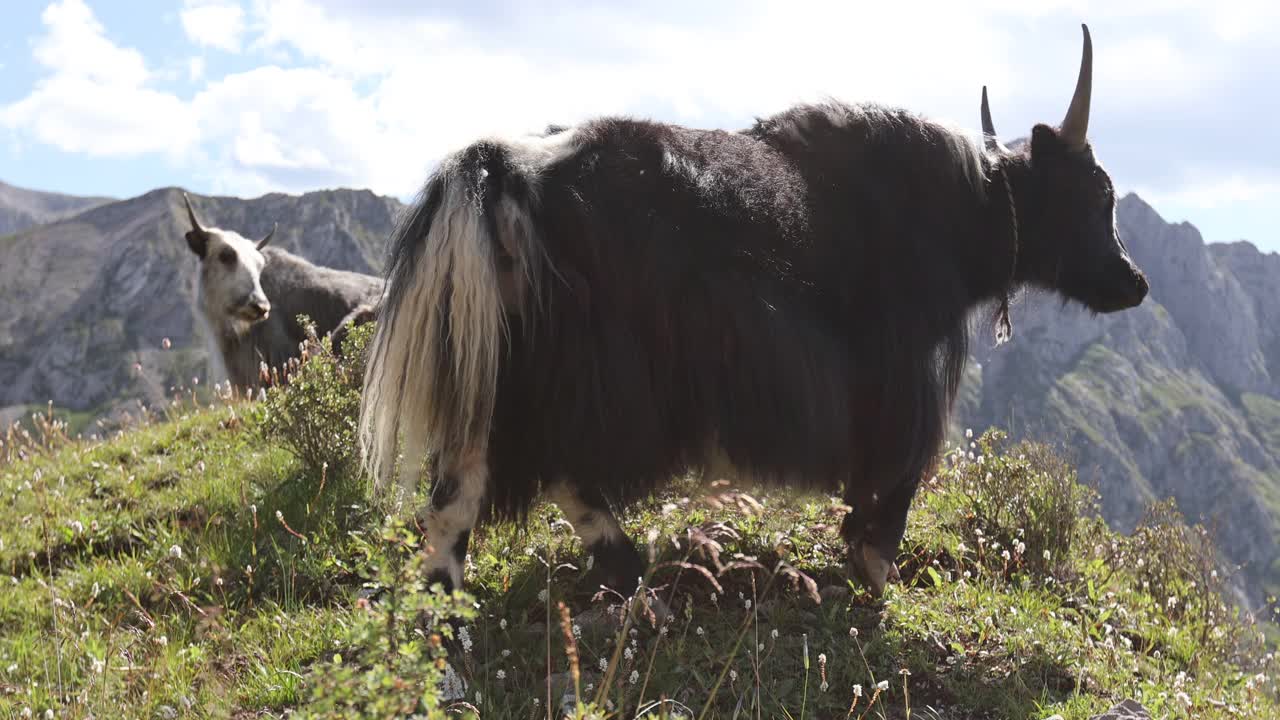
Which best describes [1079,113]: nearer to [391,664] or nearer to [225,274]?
[391,664]

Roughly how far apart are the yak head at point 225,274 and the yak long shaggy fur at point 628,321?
5.29m

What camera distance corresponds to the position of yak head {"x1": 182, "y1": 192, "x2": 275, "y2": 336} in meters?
7.94

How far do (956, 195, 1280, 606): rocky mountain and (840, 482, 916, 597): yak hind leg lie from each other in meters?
116

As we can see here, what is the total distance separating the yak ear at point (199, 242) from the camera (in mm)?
8078

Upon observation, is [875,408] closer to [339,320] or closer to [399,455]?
[399,455]

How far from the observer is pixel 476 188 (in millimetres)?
2861

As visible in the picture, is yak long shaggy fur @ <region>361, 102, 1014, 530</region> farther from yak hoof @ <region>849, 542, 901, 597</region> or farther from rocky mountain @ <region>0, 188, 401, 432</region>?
rocky mountain @ <region>0, 188, 401, 432</region>

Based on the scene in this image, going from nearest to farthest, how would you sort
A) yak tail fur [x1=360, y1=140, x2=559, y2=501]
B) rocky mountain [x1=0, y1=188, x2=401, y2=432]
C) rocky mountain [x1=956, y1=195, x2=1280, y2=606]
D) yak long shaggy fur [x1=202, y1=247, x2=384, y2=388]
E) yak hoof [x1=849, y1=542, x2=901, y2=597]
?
yak tail fur [x1=360, y1=140, x2=559, y2=501], yak hoof [x1=849, y1=542, x2=901, y2=597], yak long shaggy fur [x1=202, y1=247, x2=384, y2=388], rocky mountain [x1=0, y1=188, x2=401, y2=432], rocky mountain [x1=956, y1=195, x2=1280, y2=606]

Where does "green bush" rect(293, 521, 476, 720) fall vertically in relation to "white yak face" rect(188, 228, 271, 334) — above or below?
below

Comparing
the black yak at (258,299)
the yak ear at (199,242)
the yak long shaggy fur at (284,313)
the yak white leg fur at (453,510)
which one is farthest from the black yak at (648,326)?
the yak ear at (199,242)

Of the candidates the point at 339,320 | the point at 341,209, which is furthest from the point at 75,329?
the point at 339,320

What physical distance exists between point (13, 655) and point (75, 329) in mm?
131250

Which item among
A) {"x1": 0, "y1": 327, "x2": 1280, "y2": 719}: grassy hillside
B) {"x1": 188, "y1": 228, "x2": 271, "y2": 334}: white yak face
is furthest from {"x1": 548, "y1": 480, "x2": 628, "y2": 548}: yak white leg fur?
{"x1": 188, "y1": 228, "x2": 271, "y2": 334}: white yak face

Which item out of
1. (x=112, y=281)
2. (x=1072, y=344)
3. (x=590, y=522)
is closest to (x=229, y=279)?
(x=590, y=522)
